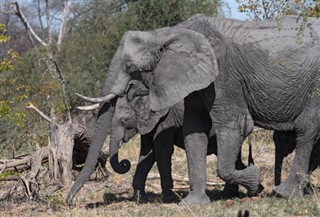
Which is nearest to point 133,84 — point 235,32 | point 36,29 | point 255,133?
point 235,32

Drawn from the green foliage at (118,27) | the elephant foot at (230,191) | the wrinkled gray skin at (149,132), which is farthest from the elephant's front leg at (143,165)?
the green foliage at (118,27)

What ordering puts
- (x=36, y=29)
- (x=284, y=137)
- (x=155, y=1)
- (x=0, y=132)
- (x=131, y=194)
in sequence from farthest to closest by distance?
(x=36, y=29)
(x=155, y=1)
(x=0, y=132)
(x=131, y=194)
(x=284, y=137)

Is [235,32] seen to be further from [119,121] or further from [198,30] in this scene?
[119,121]

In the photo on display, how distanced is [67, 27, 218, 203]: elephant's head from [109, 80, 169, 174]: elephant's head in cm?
13

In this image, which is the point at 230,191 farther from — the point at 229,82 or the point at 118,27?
the point at 118,27

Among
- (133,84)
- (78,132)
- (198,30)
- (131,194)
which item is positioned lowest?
(131,194)

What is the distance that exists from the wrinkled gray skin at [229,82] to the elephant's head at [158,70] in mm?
11

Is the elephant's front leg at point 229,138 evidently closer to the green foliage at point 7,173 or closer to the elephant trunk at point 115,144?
the elephant trunk at point 115,144

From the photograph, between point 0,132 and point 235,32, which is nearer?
point 235,32

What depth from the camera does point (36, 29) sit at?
51062 mm

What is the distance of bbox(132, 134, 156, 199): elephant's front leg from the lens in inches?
413

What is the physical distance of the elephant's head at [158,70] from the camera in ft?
30.0

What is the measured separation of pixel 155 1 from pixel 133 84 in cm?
1403

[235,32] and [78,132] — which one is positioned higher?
[235,32]
